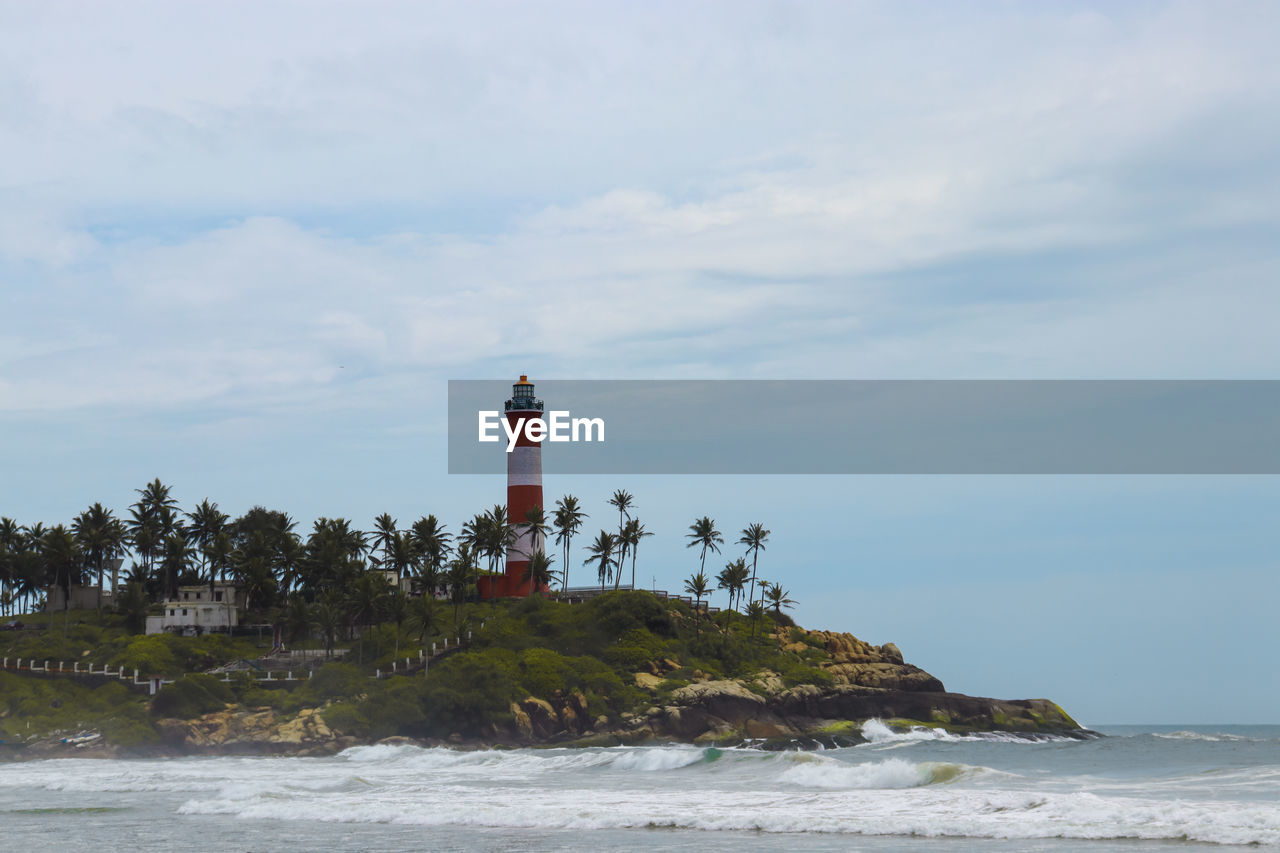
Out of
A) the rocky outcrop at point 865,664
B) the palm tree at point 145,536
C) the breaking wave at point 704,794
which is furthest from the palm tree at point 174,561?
the rocky outcrop at point 865,664

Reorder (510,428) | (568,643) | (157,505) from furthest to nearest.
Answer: (157,505)
(510,428)
(568,643)

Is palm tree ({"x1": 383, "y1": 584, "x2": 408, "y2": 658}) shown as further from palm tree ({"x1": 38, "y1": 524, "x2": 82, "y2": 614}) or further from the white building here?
palm tree ({"x1": 38, "y1": 524, "x2": 82, "y2": 614})

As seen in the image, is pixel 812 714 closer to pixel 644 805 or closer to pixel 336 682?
pixel 336 682

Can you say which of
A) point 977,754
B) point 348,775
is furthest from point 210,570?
point 977,754

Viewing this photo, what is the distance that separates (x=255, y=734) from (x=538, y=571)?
30003mm

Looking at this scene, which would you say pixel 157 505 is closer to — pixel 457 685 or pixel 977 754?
pixel 457 685

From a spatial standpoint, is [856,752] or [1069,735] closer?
[856,752]

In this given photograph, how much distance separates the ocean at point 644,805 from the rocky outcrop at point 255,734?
8.71 meters

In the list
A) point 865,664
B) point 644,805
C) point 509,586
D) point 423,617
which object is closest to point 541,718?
point 423,617

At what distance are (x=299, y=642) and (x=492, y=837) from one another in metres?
60.0

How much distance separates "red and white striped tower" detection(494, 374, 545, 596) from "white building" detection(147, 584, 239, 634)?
21166 millimetres

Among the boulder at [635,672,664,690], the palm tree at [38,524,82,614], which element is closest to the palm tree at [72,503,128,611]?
the palm tree at [38,524,82,614]

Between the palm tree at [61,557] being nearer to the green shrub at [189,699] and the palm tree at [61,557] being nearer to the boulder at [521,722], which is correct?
the green shrub at [189,699]

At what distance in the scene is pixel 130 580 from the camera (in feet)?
317
